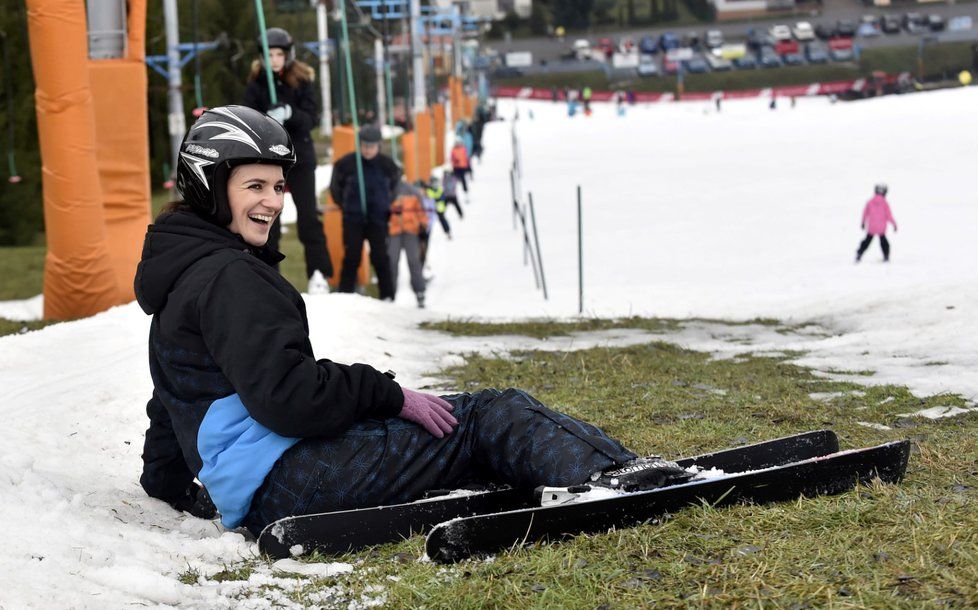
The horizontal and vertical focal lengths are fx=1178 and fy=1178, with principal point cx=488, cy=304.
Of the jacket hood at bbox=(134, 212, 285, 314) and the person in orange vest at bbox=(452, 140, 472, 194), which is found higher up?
the jacket hood at bbox=(134, 212, 285, 314)

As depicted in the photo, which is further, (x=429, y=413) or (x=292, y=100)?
(x=292, y=100)

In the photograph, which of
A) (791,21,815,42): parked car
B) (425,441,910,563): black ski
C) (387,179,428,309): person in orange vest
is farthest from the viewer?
(791,21,815,42): parked car

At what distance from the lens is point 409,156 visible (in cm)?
2423

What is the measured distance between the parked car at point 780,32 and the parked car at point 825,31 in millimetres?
2100

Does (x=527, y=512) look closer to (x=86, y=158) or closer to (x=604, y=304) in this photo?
(x=86, y=158)

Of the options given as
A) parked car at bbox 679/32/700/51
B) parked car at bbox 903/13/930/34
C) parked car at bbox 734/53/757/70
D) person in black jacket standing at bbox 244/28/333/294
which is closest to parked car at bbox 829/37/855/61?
parked car at bbox 903/13/930/34

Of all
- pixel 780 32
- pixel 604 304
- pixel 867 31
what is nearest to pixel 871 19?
pixel 867 31

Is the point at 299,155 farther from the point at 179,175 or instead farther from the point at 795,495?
the point at 795,495

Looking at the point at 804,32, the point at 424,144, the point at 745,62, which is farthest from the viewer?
the point at 804,32

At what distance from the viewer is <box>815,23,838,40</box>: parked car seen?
284ft

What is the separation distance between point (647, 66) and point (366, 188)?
3111 inches

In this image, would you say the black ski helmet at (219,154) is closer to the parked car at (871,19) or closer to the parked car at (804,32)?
the parked car at (804,32)

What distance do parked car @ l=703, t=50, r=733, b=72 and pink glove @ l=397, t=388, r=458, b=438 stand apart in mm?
83438

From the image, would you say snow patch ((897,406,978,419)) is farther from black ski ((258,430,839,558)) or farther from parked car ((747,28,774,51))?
parked car ((747,28,774,51))
